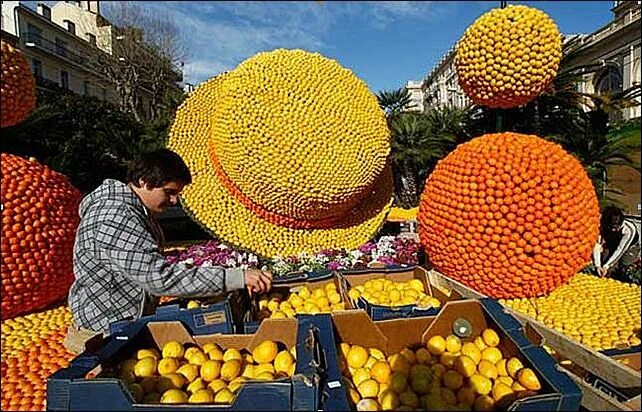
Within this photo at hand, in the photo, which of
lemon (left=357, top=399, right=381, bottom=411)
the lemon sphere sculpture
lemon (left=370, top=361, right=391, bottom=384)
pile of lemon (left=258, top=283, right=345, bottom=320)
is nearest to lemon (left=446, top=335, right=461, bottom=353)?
lemon (left=370, top=361, right=391, bottom=384)

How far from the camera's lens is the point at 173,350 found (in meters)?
1.74

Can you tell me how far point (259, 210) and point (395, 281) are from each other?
1.54 metres

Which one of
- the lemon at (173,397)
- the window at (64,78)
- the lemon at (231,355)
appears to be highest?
the window at (64,78)

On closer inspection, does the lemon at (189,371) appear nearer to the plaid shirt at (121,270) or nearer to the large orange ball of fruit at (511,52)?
the plaid shirt at (121,270)

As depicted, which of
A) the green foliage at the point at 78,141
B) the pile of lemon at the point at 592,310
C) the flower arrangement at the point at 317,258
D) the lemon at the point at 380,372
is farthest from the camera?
the flower arrangement at the point at 317,258

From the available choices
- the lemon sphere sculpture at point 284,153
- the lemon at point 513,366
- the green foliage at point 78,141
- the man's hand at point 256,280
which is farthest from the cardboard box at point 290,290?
the green foliage at point 78,141

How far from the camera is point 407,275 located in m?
2.93

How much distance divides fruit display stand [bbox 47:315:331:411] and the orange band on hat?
7.38 feet

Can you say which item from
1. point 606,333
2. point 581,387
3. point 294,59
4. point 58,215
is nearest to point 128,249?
point 58,215

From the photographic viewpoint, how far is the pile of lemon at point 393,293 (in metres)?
2.50

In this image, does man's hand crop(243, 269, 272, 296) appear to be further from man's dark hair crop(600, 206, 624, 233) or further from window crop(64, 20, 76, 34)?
window crop(64, 20, 76, 34)

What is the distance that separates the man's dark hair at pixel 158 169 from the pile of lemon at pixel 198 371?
0.72m

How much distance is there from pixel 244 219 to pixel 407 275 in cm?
166

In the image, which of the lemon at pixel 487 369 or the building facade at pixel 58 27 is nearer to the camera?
the lemon at pixel 487 369
